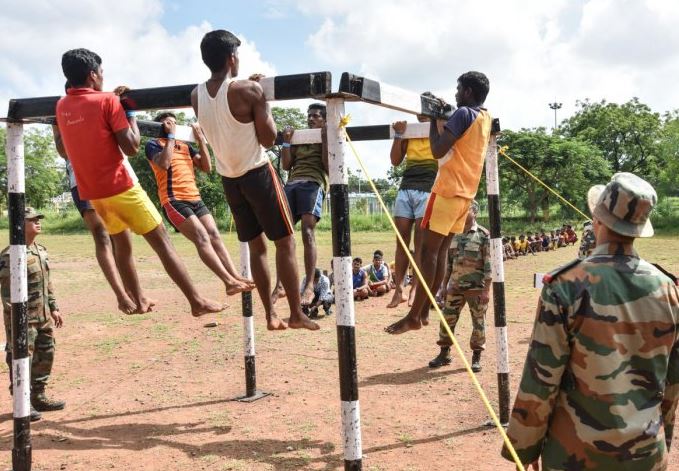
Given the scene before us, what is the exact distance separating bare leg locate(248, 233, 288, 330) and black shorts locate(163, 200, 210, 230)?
874 mm

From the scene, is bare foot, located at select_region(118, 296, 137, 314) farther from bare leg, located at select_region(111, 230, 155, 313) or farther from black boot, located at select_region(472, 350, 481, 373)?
black boot, located at select_region(472, 350, 481, 373)

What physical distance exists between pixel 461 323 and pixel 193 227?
720 cm

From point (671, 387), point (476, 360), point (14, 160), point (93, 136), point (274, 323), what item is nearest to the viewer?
point (671, 387)

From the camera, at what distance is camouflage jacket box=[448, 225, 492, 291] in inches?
319

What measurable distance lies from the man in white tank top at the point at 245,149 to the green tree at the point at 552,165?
104 feet

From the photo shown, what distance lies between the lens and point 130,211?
4594 millimetres

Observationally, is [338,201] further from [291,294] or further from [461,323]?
[461,323]

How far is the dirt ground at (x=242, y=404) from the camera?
5.61m

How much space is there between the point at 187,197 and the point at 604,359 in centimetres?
396

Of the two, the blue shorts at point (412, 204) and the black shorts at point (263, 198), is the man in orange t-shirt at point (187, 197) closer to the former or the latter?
the black shorts at point (263, 198)

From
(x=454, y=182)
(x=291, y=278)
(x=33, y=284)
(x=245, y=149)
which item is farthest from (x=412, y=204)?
(x=33, y=284)

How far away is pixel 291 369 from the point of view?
8.46 metres

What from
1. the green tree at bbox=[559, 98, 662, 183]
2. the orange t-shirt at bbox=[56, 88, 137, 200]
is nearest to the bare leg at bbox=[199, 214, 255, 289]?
→ the orange t-shirt at bbox=[56, 88, 137, 200]

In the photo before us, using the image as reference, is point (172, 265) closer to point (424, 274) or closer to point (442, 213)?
point (424, 274)
